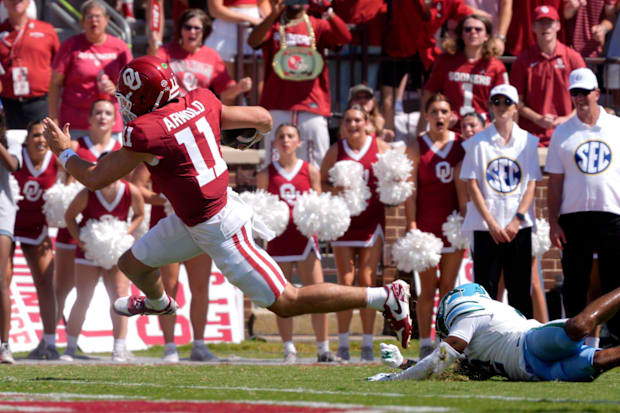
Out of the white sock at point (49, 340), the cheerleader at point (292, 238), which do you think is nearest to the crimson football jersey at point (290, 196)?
the cheerleader at point (292, 238)

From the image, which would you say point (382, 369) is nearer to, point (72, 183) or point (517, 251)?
point (517, 251)

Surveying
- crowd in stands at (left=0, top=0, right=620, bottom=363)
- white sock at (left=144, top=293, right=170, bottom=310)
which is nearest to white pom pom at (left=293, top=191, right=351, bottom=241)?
crowd in stands at (left=0, top=0, right=620, bottom=363)

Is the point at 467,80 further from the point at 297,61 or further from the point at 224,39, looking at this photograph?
the point at 224,39

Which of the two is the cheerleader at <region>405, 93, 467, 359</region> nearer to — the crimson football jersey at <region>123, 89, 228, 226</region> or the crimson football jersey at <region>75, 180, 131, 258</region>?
the crimson football jersey at <region>75, 180, 131, 258</region>

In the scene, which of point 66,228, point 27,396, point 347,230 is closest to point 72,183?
point 66,228

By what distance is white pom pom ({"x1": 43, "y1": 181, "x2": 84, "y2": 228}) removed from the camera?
10.4 meters

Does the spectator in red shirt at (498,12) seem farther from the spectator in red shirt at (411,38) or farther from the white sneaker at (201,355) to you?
the white sneaker at (201,355)

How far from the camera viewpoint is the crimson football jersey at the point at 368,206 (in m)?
10.6

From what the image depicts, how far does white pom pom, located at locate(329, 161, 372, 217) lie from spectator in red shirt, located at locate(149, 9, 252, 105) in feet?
5.51

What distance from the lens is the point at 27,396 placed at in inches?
230

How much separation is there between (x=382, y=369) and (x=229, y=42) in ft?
18.3

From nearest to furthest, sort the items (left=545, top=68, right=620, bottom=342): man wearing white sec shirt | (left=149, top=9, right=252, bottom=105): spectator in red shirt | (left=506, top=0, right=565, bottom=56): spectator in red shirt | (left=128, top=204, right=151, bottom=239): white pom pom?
1. (left=545, top=68, right=620, bottom=342): man wearing white sec shirt
2. (left=128, top=204, right=151, bottom=239): white pom pom
3. (left=149, top=9, right=252, bottom=105): spectator in red shirt
4. (left=506, top=0, right=565, bottom=56): spectator in red shirt

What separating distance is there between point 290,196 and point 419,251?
133 cm

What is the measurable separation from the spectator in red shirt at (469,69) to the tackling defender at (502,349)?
5060 millimetres
